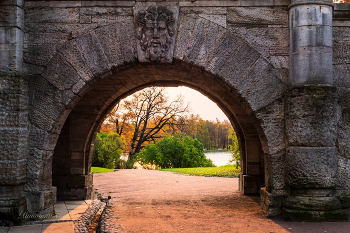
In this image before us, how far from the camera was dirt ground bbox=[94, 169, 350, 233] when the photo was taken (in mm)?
3871

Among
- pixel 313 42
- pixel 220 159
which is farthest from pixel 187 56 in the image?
pixel 220 159

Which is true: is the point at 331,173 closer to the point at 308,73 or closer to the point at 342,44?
the point at 308,73

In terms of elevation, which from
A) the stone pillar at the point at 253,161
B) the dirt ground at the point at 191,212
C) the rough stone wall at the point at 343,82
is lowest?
the dirt ground at the point at 191,212

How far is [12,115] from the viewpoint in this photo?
4035 millimetres

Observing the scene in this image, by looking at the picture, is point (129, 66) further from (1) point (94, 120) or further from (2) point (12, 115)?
(1) point (94, 120)

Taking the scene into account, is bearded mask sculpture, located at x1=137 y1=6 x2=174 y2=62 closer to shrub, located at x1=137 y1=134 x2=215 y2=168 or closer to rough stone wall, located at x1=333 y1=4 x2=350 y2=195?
rough stone wall, located at x1=333 y1=4 x2=350 y2=195

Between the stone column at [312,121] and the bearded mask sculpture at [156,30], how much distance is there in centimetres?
167

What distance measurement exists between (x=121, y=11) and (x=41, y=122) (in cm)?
184

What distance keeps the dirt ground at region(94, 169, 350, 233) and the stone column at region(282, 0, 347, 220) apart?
9.9 inches

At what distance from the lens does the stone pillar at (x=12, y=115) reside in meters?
3.99

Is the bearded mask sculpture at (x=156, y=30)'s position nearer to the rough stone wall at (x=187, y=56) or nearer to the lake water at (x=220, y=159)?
the rough stone wall at (x=187, y=56)

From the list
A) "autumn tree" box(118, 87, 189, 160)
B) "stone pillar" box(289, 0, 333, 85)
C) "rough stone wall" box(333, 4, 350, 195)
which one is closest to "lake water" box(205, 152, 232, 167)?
"autumn tree" box(118, 87, 189, 160)

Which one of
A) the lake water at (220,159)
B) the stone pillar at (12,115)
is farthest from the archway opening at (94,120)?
the lake water at (220,159)

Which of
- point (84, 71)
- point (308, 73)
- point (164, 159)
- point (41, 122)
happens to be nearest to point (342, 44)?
point (308, 73)
